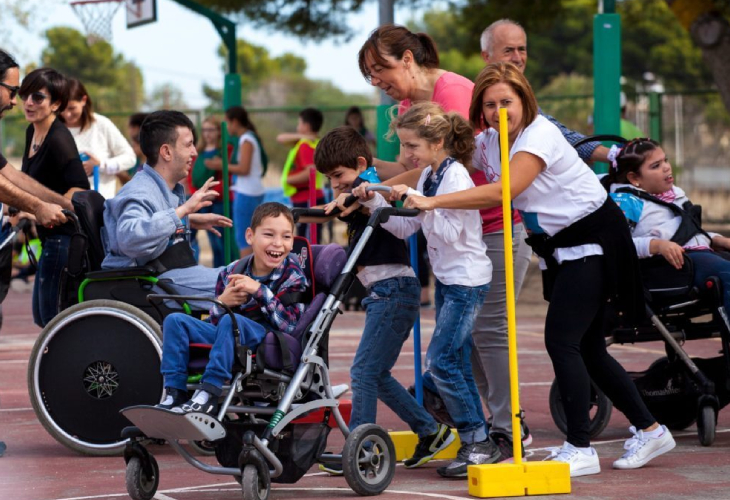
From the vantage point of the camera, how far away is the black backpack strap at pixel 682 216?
7.00 meters

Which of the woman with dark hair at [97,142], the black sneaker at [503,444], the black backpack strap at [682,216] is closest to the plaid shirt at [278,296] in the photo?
the black sneaker at [503,444]

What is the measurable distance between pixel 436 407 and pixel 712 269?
162 cm

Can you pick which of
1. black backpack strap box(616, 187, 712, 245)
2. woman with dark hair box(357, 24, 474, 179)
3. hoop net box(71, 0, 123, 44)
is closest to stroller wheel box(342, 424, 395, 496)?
woman with dark hair box(357, 24, 474, 179)

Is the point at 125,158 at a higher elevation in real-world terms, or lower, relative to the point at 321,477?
higher

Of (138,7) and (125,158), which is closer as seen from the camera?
(125,158)

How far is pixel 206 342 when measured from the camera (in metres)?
5.55

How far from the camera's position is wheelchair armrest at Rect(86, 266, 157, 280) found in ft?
21.7


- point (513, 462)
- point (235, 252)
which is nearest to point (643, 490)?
point (513, 462)

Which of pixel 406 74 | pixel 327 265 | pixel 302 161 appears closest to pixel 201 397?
pixel 327 265

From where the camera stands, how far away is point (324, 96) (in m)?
79.4

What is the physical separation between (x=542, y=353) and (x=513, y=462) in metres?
5.01

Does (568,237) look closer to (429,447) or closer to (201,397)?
(429,447)

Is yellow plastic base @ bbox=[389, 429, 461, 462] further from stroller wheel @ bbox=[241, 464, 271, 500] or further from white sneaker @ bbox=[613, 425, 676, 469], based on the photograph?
stroller wheel @ bbox=[241, 464, 271, 500]

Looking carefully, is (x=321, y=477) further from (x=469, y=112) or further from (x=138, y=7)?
(x=138, y=7)
